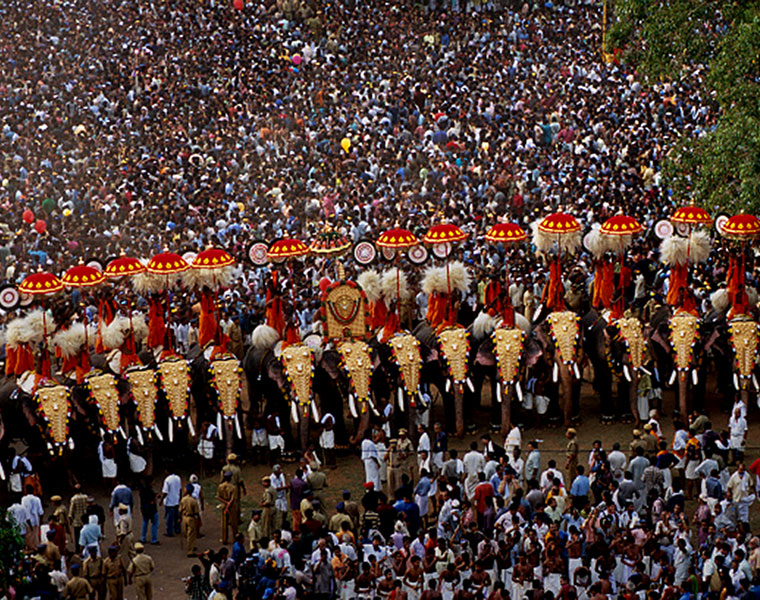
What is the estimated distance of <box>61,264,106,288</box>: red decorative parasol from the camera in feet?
66.1

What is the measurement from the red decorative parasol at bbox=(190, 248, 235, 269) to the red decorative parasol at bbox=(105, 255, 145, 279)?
2.35ft

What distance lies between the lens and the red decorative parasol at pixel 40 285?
2030 cm

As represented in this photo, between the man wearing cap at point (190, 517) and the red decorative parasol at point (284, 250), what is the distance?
14.4ft

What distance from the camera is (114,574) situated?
651 inches

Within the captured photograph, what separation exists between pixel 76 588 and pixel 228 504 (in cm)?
269

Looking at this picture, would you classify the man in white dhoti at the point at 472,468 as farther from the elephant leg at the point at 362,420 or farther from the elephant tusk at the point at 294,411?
the elephant tusk at the point at 294,411

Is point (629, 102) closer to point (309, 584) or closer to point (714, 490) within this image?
point (714, 490)

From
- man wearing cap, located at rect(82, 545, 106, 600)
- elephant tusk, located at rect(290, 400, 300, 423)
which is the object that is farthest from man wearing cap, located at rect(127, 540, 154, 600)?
elephant tusk, located at rect(290, 400, 300, 423)

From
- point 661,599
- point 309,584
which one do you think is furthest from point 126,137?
point 661,599

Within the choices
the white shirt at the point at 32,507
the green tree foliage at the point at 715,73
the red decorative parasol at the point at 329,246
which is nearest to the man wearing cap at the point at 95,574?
the white shirt at the point at 32,507

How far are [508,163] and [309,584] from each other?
15745mm

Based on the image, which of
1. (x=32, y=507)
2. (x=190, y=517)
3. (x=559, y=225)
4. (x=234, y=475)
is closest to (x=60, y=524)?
(x=32, y=507)

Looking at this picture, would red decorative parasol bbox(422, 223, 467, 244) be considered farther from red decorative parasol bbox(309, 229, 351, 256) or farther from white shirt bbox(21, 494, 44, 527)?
white shirt bbox(21, 494, 44, 527)

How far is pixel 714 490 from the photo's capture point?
1764cm
